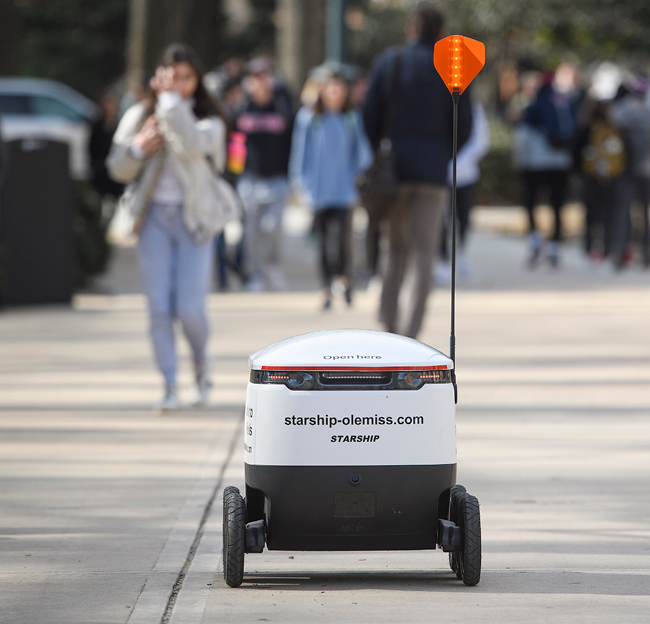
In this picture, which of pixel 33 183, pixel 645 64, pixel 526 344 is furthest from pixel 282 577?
pixel 645 64

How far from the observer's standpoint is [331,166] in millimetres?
11547

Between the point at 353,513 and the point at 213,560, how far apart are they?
2.35 feet

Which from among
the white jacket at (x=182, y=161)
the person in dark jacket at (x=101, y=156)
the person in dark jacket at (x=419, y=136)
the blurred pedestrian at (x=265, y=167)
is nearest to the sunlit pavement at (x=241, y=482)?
the person in dark jacket at (x=419, y=136)

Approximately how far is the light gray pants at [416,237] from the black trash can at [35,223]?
3.86 metres

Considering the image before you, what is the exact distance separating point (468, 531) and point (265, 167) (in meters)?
8.75

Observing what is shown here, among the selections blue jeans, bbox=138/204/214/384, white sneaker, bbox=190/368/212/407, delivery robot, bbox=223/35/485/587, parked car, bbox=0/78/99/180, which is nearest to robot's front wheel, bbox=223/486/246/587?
delivery robot, bbox=223/35/485/587

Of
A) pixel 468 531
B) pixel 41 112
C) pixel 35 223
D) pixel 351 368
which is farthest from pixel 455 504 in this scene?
pixel 41 112

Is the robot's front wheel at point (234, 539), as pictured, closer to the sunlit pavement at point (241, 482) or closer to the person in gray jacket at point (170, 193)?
the sunlit pavement at point (241, 482)

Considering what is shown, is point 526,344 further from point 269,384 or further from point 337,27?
point 337,27

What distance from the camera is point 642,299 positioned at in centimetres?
1157

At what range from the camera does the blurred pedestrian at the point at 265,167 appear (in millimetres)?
12219

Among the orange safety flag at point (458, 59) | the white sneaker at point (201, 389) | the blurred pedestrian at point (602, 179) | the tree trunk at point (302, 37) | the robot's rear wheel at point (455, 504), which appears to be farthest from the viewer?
the tree trunk at point (302, 37)

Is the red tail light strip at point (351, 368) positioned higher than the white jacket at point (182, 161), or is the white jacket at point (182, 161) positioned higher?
the white jacket at point (182, 161)

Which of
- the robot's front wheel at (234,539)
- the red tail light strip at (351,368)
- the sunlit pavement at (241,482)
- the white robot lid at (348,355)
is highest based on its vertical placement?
the white robot lid at (348,355)
